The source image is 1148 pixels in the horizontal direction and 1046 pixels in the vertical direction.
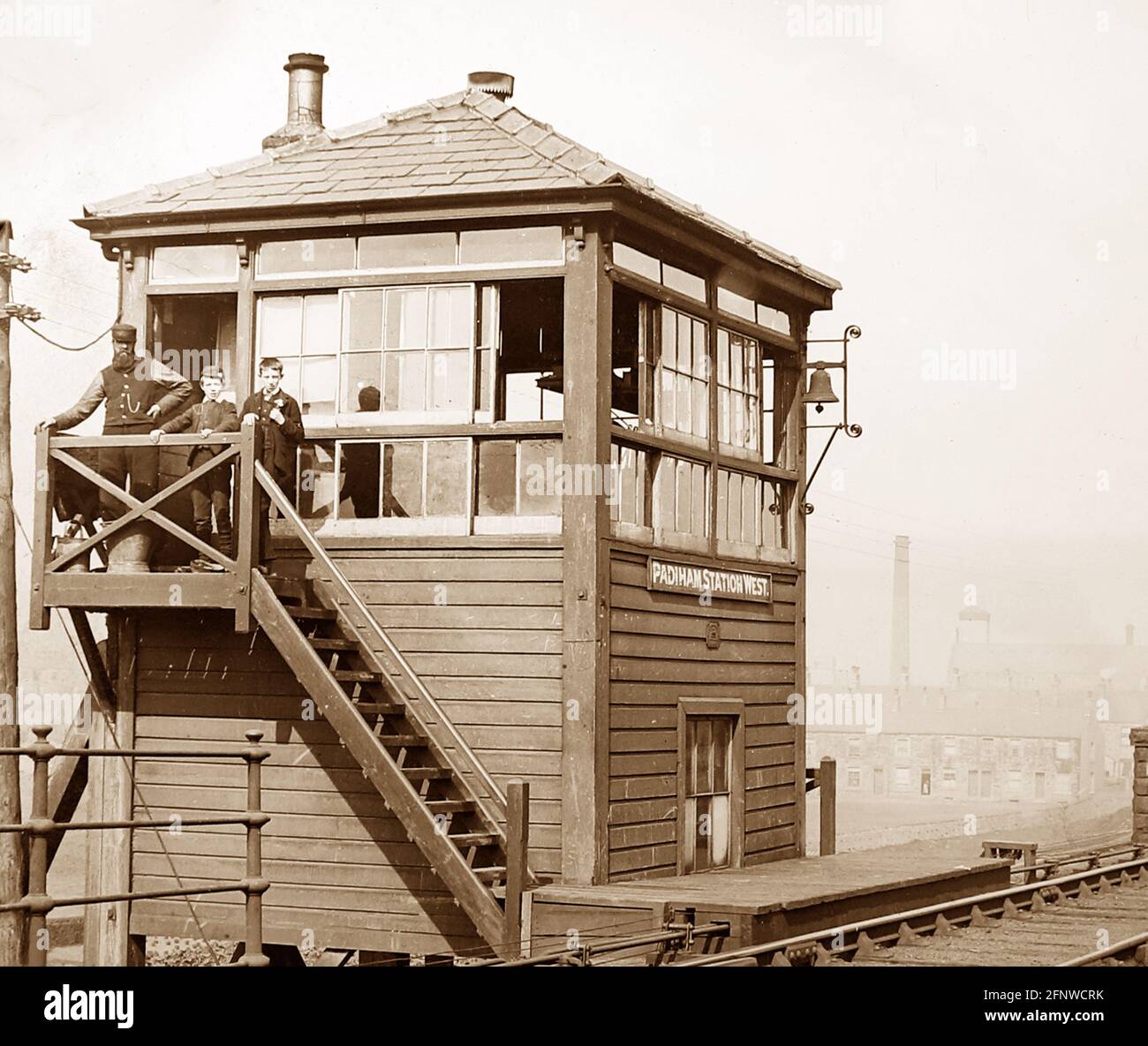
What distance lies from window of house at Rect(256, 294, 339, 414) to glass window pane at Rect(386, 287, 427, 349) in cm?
49

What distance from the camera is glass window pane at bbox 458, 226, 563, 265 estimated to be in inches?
535

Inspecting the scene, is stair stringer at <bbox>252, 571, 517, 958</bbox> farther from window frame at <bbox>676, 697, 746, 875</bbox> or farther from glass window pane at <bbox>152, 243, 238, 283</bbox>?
glass window pane at <bbox>152, 243, 238, 283</bbox>

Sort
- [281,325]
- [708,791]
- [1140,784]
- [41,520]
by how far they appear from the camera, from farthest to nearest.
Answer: [1140,784], [708,791], [281,325], [41,520]

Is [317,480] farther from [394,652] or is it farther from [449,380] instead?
[394,652]

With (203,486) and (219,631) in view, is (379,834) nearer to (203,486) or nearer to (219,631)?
(219,631)

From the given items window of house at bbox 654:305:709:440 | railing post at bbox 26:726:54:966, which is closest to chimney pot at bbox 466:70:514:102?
window of house at bbox 654:305:709:440

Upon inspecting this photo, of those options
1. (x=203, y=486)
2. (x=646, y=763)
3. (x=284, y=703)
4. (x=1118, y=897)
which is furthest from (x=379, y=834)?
(x=1118, y=897)

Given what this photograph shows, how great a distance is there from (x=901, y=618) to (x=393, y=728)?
239 ft

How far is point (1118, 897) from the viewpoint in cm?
1770

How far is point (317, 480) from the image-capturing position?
1416 cm

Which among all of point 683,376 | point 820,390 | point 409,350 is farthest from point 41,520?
point 820,390

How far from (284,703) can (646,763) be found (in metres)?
2.98

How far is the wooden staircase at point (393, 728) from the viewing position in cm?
1213

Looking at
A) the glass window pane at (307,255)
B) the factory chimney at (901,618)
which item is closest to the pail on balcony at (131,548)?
the glass window pane at (307,255)
